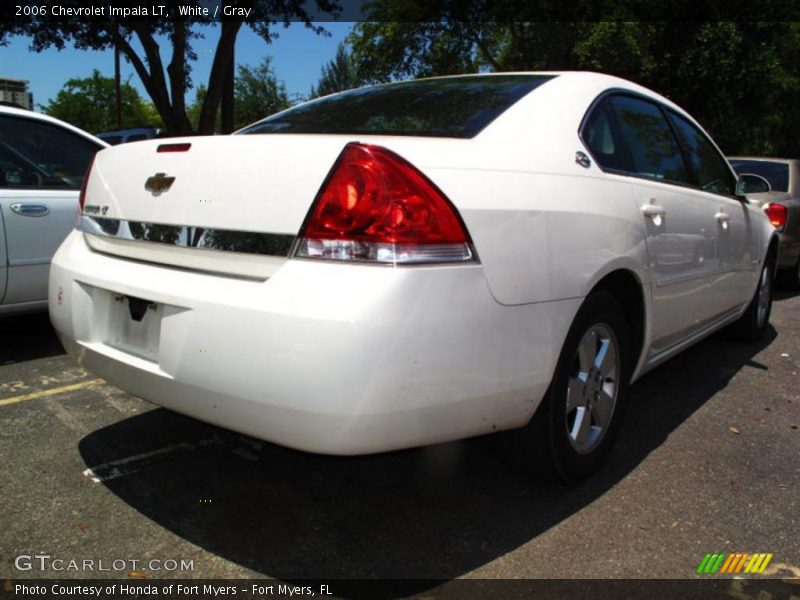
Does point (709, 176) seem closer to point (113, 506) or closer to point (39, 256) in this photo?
point (113, 506)

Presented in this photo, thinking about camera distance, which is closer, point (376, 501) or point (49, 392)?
point (376, 501)

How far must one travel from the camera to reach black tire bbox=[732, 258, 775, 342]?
4887 mm

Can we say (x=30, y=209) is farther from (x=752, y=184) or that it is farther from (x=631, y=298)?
(x=752, y=184)

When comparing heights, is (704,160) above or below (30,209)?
above

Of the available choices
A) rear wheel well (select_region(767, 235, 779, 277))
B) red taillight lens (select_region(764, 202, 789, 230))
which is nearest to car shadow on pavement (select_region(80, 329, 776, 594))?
rear wheel well (select_region(767, 235, 779, 277))

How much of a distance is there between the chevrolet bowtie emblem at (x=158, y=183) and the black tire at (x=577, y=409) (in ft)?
4.70

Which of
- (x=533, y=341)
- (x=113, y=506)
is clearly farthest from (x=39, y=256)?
(x=533, y=341)

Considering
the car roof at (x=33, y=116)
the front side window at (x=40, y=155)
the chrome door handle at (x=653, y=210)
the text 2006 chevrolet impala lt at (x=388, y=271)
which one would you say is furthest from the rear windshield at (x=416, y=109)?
the car roof at (x=33, y=116)

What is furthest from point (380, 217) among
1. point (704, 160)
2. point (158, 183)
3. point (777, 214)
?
point (777, 214)

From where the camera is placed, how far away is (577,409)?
2.56 meters

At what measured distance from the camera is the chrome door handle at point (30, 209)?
4008 mm

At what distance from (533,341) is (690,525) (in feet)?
3.06

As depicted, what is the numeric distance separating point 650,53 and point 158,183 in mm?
16857

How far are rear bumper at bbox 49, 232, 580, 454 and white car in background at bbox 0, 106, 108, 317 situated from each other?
7.48ft
